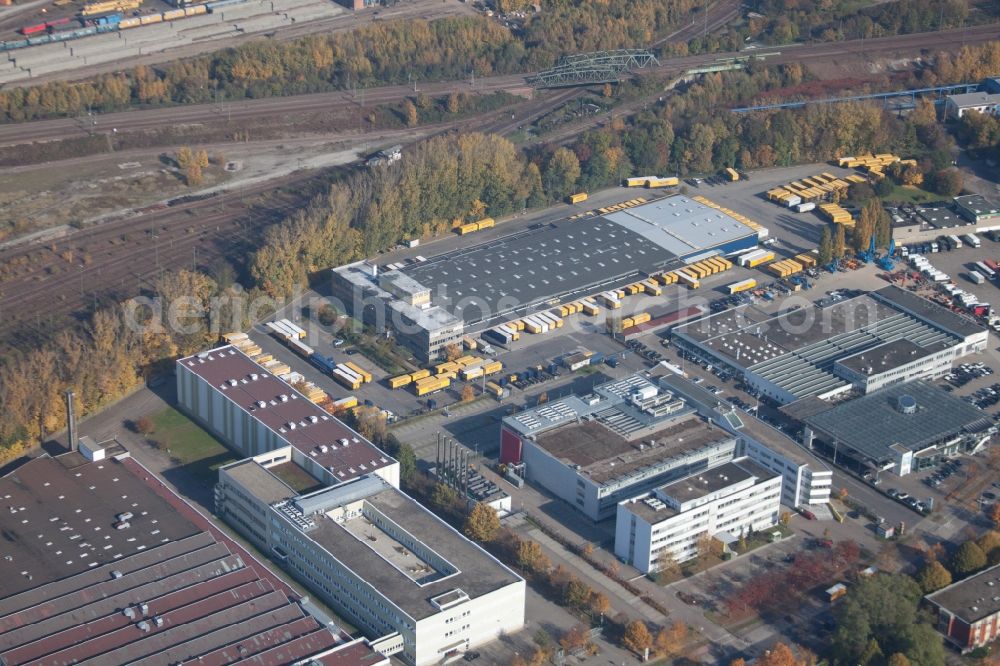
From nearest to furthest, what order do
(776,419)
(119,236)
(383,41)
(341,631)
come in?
(341,631), (776,419), (119,236), (383,41)

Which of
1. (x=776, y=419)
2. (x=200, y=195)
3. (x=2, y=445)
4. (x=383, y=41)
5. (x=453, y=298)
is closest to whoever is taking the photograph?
(x=2, y=445)

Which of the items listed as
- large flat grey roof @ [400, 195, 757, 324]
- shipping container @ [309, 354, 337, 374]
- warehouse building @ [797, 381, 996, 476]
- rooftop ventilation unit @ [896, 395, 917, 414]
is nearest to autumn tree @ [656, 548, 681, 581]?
warehouse building @ [797, 381, 996, 476]

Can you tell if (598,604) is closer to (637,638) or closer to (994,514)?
(637,638)

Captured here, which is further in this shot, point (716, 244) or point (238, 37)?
point (238, 37)

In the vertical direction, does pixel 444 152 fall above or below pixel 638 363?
above

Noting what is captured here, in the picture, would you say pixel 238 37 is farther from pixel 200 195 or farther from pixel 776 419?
pixel 776 419

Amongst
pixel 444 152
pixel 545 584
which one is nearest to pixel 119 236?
pixel 444 152
